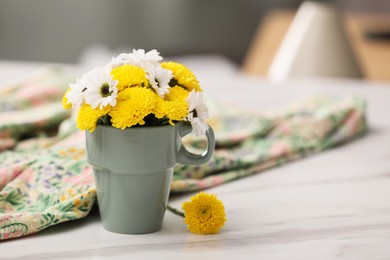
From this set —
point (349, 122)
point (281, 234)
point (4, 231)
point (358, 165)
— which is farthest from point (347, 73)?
point (4, 231)

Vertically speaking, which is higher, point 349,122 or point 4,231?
point 349,122

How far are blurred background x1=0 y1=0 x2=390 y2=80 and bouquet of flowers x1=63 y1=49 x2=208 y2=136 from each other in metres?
2.50

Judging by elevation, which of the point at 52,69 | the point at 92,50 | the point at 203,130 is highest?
the point at 92,50

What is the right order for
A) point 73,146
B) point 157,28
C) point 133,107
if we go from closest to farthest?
point 133,107
point 73,146
point 157,28

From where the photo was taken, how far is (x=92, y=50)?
326 cm

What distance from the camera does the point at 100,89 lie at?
2.45 feet

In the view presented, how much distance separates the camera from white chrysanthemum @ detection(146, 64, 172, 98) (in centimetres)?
76

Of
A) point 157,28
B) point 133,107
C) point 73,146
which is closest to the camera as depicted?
point 133,107

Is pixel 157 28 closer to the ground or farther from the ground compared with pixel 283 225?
farther from the ground

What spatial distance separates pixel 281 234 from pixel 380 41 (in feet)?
8.23

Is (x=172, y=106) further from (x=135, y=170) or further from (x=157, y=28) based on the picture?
(x=157, y=28)

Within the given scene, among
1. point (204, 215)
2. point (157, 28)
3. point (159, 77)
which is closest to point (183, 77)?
point (159, 77)

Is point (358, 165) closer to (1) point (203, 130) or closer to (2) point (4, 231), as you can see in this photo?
(1) point (203, 130)

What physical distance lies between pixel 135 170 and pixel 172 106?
82 millimetres
